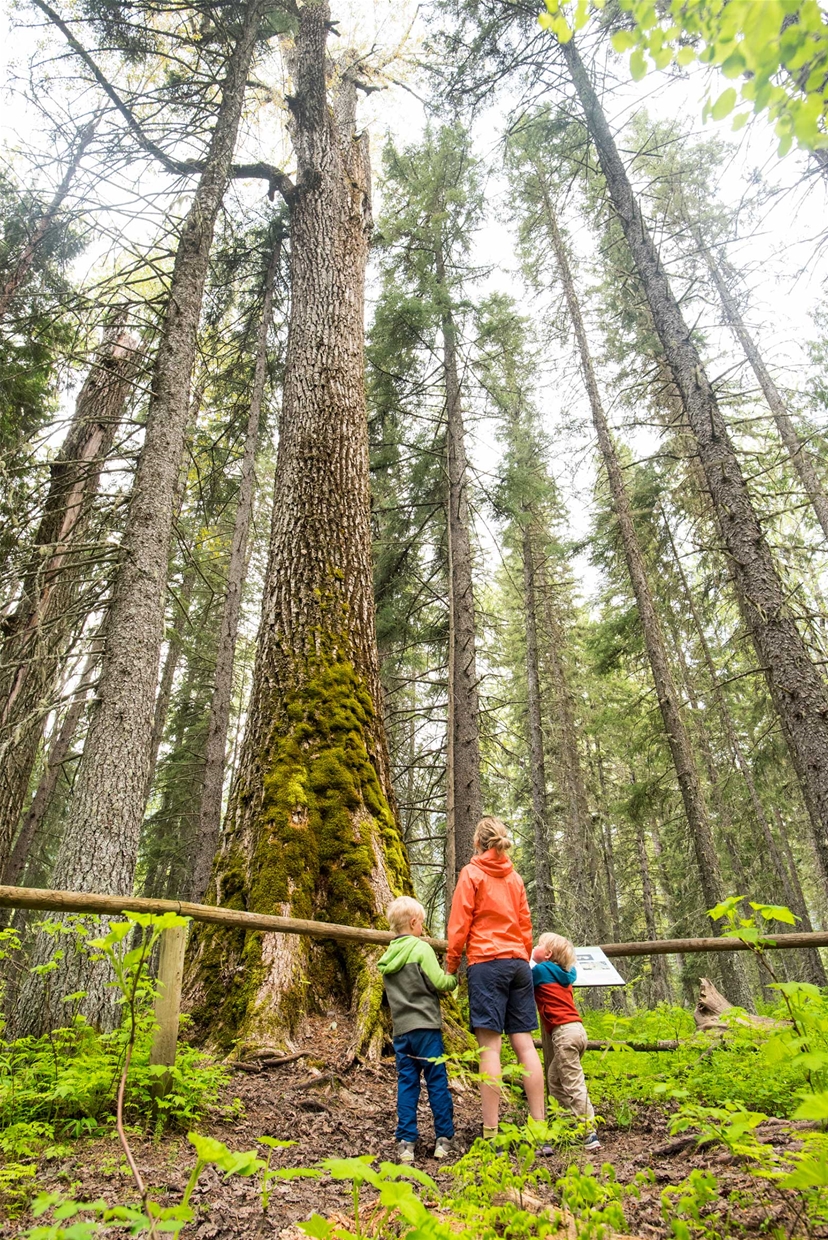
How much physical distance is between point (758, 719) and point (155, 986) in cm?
1544

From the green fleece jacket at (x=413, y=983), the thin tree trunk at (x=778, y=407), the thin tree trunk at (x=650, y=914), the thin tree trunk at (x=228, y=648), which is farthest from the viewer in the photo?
the thin tree trunk at (x=650, y=914)

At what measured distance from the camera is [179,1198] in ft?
8.18

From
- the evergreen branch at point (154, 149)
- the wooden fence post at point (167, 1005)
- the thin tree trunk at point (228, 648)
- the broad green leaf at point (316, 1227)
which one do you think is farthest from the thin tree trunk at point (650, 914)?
the broad green leaf at point (316, 1227)

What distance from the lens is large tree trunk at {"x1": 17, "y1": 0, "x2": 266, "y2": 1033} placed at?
5105 mm

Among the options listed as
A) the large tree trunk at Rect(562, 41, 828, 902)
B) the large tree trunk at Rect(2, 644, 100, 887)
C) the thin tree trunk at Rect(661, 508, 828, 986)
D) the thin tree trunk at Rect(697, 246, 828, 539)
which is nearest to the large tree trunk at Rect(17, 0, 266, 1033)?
the large tree trunk at Rect(2, 644, 100, 887)

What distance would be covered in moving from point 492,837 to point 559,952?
926 millimetres

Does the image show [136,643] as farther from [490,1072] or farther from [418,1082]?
[490,1072]

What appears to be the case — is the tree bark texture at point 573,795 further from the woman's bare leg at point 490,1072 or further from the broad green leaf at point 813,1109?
the broad green leaf at point 813,1109

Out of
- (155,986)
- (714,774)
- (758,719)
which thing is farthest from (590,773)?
(155,986)

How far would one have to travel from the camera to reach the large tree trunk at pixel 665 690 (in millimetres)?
10531

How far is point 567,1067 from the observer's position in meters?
3.93

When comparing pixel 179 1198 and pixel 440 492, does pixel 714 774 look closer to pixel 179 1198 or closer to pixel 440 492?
pixel 440 492

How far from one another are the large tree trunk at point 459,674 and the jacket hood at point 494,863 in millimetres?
4320

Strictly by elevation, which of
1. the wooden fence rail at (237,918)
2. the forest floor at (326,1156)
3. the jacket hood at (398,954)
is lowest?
the forest floor at (326,1156)
